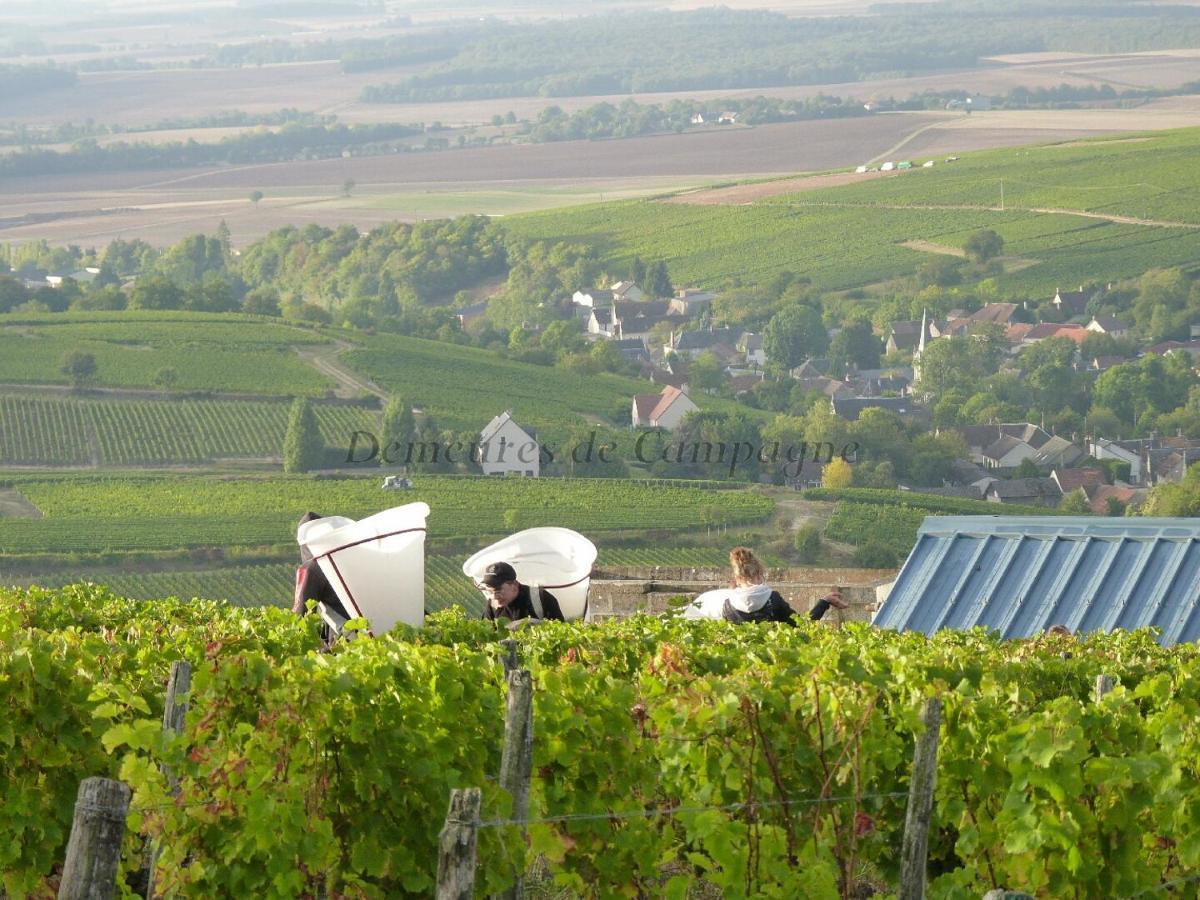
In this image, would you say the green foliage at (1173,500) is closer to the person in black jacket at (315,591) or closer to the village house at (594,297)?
the village house at (594,297)

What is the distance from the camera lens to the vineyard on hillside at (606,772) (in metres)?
5.26

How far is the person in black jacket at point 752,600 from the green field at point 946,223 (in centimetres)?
12150

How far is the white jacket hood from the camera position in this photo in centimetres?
879

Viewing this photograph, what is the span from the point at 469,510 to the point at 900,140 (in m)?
114

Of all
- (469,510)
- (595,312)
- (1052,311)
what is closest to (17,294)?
(595,312)

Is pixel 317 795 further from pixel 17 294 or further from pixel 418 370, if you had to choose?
pixel 17 294

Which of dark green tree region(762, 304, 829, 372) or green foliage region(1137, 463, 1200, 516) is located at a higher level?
green foliage region(1137, 463, 1200, 516)

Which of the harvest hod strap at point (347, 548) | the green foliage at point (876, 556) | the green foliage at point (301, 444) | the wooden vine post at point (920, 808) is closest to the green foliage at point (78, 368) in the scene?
the green foliage at point (301, 444)

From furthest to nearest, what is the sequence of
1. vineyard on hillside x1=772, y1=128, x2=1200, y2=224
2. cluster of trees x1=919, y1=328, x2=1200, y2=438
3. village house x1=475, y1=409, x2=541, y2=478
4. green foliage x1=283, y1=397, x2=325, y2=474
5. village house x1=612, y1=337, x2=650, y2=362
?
vineyard on hillside x1=772, y1=128, x2=1200, y2=224 < village house x1=612, y1=337, x2=650, y2=362 < cluster of trees x1=919, y1=328, x2=1200, y2=438 < village house x1=475, y1=409, x2=541, y2=478 < green foliage x1=283, y1=397, x2=325, y2=474

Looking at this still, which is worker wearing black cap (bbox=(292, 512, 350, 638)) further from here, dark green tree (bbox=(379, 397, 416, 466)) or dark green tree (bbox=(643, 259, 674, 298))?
dark green tree (bbox=(643, 259, 674, 298))

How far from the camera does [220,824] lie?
5297 millimetres

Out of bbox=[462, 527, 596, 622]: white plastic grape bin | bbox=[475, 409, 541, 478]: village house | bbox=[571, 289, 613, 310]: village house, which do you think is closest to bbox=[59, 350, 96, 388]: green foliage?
bbox=[475, 409, 541, 478]: village house

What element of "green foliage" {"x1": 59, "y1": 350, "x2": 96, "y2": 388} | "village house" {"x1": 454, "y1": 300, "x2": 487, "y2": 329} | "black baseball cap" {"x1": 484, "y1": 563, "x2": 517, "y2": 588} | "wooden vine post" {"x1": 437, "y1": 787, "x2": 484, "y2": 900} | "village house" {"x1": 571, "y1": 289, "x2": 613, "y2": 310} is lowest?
"village house" {"x1": 454, "y1": 300, "x2": 487, "y2": 329}

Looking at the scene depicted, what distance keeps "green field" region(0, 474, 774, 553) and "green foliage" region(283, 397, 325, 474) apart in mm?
1488
